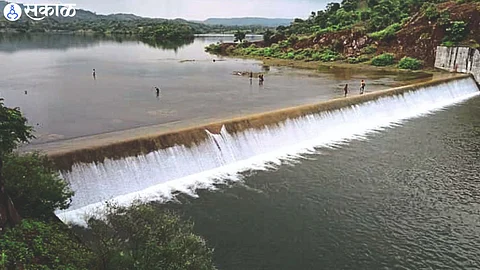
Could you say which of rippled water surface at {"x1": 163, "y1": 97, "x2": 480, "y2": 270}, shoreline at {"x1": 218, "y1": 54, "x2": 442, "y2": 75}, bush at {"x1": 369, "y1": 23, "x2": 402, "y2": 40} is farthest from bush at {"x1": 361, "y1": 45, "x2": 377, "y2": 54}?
rippled water surface at {"x1": 163, "y1": 97, "x2": 480, "y2": 270}

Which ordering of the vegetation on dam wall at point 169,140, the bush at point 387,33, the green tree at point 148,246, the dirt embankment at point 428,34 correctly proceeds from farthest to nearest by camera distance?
the bush at point 387,33 < the dirt embankment at point 428,34 < the vegetation on dam wall at point 169,140 < the green tree at point 148,246

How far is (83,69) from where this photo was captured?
133ft

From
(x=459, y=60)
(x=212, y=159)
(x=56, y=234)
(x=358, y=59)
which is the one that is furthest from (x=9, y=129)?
(x=358, y=59)

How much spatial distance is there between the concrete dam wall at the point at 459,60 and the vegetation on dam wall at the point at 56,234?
110ft

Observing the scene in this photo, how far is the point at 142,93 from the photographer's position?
27938mm

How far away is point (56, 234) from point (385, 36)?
45142 mm

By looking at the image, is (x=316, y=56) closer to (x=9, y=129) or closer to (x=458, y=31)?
(x=458, y=31)

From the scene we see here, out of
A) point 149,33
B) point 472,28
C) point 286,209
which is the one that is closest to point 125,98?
point 286,209

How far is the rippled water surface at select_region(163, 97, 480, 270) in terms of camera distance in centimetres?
1054

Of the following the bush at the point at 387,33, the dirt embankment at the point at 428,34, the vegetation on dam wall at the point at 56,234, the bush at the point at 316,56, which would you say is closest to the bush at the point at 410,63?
the dirt embankment at the point at 428,34

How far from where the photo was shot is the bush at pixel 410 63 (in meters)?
41.0

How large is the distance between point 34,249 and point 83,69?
35.6 m

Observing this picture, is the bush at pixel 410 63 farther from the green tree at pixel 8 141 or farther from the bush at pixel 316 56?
the green tree at pixel 8 141

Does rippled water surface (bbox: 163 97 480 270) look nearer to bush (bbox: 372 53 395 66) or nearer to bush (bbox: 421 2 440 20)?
bush (bbox: 372 53 395 66)
